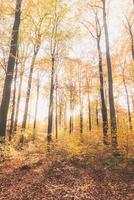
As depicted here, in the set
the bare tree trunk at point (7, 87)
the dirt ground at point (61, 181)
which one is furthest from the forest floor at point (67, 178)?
the bare tree trunk at point (7, 87)

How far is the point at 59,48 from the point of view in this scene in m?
18.0

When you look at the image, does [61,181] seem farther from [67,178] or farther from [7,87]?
[7,87]

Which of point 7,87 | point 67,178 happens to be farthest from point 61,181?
point 7,87

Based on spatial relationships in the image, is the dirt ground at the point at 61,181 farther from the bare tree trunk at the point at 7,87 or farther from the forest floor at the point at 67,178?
the bare tree trunk at the point at 7,87

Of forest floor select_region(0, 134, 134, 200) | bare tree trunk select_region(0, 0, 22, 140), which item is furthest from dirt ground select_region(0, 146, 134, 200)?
bare tree trunk select_region(0, 0, 22, 140)

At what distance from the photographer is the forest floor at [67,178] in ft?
18.3

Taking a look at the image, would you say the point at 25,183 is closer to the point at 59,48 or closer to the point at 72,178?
the point at 72,178

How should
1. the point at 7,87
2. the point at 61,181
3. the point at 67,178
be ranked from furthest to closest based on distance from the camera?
the point at 7,87
the point at 67,178
the point at 61,181

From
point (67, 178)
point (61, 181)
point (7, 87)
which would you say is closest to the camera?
point (61, 181)

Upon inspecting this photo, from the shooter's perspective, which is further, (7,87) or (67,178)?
(7,87)

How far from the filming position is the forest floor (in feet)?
→ 18.3

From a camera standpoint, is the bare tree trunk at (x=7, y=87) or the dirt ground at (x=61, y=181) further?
the bare tree trunk at (x=7, y=87)

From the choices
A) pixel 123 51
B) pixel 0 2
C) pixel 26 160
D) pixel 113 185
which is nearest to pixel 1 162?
pixel 26 160

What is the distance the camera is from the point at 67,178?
22.7 ft
